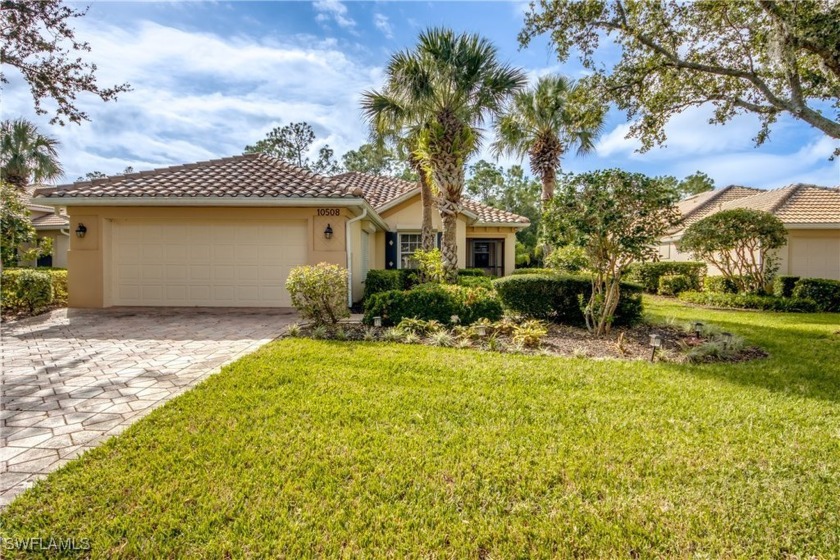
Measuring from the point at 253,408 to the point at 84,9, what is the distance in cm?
1157

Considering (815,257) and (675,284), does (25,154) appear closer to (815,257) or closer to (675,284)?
(675,284)

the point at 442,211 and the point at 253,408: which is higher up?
the point at 442,211

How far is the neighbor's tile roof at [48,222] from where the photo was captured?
68.9ft

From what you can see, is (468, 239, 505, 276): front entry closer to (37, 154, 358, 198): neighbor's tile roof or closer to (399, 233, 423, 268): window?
(399, 233, 423, 268): window

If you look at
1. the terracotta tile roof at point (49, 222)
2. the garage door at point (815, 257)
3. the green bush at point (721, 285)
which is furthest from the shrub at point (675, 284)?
the terracotta tile roof at point (49, 222)

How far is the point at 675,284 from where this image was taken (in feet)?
55.3

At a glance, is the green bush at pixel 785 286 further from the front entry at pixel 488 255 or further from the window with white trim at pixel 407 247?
the window with white trim at pixel 407 247

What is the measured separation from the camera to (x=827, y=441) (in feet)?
12.0

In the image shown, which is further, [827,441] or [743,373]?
[743,373]

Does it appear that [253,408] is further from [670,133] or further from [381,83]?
[670,133]

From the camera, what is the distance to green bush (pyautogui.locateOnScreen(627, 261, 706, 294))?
1720 centimetres

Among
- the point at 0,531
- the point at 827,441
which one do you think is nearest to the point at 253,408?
the point at 0,531

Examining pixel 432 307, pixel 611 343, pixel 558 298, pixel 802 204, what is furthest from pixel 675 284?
pixel 432 307

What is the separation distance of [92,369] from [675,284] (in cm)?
1990
